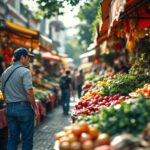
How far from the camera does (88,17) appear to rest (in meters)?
56.7

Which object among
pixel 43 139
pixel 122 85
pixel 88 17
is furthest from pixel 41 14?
pixel 88 17

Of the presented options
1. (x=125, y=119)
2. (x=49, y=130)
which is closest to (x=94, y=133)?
(x=125, y=119)

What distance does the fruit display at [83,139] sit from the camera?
453cm

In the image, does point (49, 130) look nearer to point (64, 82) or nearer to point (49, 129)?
point (49, 129)

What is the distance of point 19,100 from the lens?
23.5 feet

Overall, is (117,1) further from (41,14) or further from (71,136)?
(41,14)

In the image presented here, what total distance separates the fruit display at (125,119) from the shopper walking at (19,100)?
7.51 ft

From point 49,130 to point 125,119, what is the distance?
844 centimetres

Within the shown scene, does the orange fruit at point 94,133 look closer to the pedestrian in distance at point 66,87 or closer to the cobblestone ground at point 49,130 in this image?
the cobblestone ground at point 49,130

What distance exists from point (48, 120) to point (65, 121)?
670mm

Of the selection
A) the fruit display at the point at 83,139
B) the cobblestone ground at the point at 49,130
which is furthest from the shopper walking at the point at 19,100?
the cobblestone ground at the point at 49,130

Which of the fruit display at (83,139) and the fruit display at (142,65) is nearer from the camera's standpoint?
the fruit display at (83,139)

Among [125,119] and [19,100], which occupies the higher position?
[19,100]

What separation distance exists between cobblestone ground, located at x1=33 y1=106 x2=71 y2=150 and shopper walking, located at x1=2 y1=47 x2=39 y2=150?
2.76 meters
